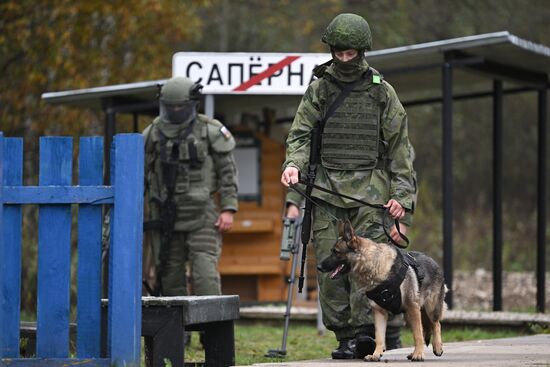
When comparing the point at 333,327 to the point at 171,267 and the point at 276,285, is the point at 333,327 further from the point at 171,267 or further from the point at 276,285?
the point at 276,285

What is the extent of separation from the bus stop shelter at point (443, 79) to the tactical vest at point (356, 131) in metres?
2.91

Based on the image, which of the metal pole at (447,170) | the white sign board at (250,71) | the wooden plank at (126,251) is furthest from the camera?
the metal pole at (447,170)

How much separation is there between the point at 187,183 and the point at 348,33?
2.83m

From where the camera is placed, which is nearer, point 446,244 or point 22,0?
point 446,244

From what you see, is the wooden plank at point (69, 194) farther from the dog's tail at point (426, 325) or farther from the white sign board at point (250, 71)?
the white sign board at point (250, 71)

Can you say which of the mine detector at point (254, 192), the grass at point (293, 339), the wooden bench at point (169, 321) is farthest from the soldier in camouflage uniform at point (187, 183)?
the mine detector at point (254, 192)

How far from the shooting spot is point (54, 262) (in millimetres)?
7059

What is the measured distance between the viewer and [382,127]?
319 inches

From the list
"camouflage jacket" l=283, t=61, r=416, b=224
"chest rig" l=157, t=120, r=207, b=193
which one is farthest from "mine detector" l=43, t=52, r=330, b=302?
"camouflage jacket" l=283, t=61, r=416, b=224

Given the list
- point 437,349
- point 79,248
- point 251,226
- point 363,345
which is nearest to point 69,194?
point 79,248

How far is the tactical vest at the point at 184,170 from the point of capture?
33.6 ft

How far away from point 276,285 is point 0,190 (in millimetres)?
9189

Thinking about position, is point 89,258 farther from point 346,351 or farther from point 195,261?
point 195,261

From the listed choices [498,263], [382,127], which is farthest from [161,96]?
[498,263]
